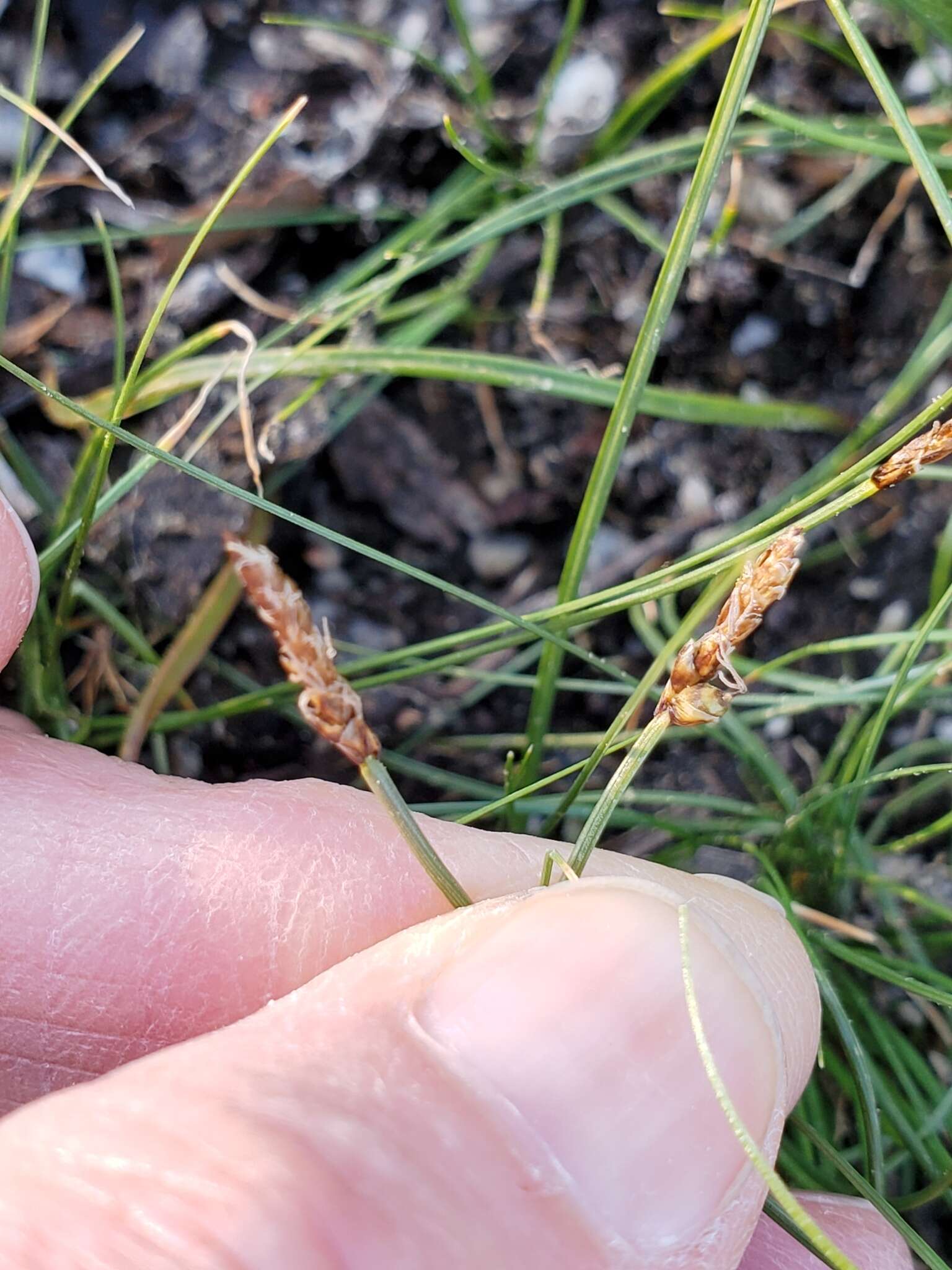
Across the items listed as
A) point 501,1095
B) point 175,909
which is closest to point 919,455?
point 501,1095

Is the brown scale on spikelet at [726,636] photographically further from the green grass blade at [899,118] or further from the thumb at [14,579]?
the thumb at [14,579]

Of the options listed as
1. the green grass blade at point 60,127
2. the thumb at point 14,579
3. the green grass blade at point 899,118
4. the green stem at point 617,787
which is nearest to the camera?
the green stem at point 617,787

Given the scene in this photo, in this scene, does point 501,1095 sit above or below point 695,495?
below

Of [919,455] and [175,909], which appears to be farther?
[175,909]

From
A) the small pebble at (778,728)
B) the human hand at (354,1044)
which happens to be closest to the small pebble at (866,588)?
the small pebble at (778,728)

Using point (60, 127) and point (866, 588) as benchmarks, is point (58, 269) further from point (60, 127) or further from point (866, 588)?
point (866, 588)

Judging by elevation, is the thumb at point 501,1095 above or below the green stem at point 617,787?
below

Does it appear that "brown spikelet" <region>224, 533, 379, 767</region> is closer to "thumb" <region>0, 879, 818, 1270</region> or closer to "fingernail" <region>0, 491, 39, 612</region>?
"thumb" <region>0, 879, 818, 1270</region>
